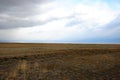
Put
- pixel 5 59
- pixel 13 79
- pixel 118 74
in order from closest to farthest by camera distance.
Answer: pixel 13 79
pixel 118 74
pixel 5 59

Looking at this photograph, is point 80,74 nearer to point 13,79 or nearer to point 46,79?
point 46,79

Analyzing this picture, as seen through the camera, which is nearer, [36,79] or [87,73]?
[36,79]

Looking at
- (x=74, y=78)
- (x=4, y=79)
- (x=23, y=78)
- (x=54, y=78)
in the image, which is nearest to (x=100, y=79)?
(x=74, y=78)

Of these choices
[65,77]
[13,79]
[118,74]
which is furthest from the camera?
[118,74]

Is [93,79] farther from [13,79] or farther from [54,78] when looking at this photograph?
[13,79]

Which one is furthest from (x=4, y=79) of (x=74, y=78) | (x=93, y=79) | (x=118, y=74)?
(x=118, y=74)

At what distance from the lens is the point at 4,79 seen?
604 inches

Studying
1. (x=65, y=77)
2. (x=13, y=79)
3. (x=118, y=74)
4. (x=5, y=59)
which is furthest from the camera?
(x=5, y=59)

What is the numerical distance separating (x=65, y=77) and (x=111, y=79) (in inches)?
140

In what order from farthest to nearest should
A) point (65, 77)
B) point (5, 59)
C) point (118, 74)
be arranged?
1. point (5, 59)
2. point (118, 74)
3. point (65, 77)

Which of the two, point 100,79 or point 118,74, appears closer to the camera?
point 100,79

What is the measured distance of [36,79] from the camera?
1551cm

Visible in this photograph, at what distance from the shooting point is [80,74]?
1752 cm

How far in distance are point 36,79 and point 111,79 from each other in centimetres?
570
